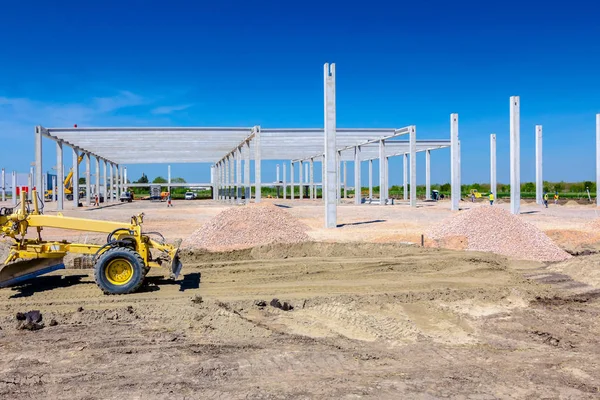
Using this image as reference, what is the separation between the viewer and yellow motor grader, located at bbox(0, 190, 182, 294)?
7602 millimetres

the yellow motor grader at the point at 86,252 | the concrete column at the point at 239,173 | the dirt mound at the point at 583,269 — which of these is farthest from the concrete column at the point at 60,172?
the dirt mound at the point at 583,269

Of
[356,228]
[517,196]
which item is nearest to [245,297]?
[356,228]

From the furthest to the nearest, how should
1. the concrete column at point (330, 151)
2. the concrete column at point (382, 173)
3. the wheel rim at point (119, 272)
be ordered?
the concrete column at point (382, 173)
the concrete column at point (330, 151)
the wheel rim at point (119, 272)

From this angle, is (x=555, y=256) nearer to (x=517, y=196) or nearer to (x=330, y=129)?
(x=330, y=129)

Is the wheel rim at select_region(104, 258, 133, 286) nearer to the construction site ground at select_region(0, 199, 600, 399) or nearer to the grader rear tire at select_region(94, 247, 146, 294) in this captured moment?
the grader rear tire at select_region(94, 247, 146, 294)

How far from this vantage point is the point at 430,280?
8836 millimetres

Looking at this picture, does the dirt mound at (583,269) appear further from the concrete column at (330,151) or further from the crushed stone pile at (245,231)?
the concrete column at (330,151)

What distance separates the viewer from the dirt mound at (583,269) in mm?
8875

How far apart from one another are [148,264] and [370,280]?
13.0 ft

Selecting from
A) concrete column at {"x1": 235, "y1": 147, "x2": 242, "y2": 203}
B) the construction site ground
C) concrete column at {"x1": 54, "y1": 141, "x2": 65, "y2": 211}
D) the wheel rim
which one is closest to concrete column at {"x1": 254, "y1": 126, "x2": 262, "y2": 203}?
concrete column at {"x1": 235, "y1": 147, "x2": 242, "y2": 203}

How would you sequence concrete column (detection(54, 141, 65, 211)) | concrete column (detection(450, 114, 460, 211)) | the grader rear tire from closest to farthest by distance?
the grader rear tire → concrete column (detection(450, 114, 460, 211)) → concrete column (detection(54, 141, 65, 211))

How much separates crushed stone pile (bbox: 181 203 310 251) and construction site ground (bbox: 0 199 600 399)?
292cm

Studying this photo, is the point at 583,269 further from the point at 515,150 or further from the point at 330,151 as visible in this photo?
the point at 515,150

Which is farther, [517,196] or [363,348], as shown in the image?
[517,196]
